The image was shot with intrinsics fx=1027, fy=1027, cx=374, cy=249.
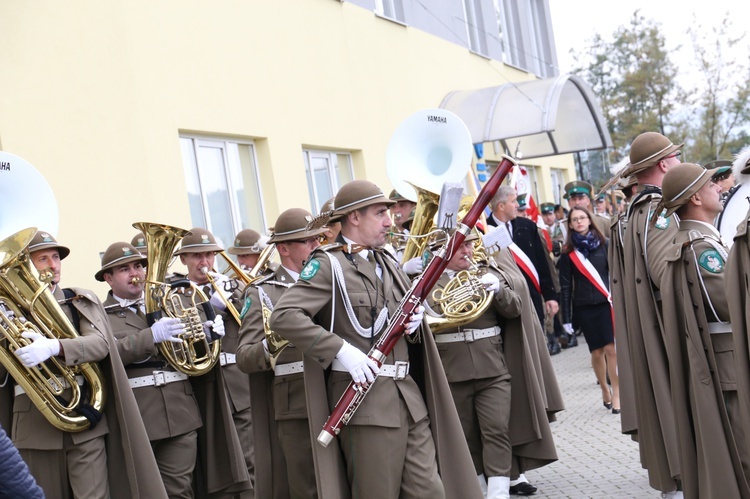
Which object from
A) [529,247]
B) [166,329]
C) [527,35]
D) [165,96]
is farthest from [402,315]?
[527,35]

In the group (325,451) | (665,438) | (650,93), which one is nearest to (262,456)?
(325,451)

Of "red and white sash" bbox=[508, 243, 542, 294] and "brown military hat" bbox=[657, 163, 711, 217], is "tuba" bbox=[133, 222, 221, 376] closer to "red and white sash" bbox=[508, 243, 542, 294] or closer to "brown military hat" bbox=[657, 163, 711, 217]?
"brown military hat" bbox=[657, 163, 711, 217]

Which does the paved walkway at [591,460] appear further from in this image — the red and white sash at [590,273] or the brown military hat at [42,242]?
the brown military hat at [42,242]

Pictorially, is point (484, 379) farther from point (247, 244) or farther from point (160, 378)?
point (247, 244)

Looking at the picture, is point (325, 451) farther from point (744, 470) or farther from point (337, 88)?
point (337, 88)

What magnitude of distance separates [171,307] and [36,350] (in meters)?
1.42

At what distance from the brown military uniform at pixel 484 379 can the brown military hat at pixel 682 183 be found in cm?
192

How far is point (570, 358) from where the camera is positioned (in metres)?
16.1

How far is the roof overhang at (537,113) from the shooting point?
17984 millimetres

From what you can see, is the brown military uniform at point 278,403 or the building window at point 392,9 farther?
the building window at point 392,9

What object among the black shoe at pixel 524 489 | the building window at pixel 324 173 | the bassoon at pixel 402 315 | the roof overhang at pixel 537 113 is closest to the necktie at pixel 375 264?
the bassoon at pixel 402 315

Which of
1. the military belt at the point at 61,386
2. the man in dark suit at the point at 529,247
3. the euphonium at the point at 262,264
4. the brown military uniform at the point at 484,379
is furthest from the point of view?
the man in dark suit at the point at 529,247

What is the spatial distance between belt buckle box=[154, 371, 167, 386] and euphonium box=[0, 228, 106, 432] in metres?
0.89

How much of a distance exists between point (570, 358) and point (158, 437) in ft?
33.5
